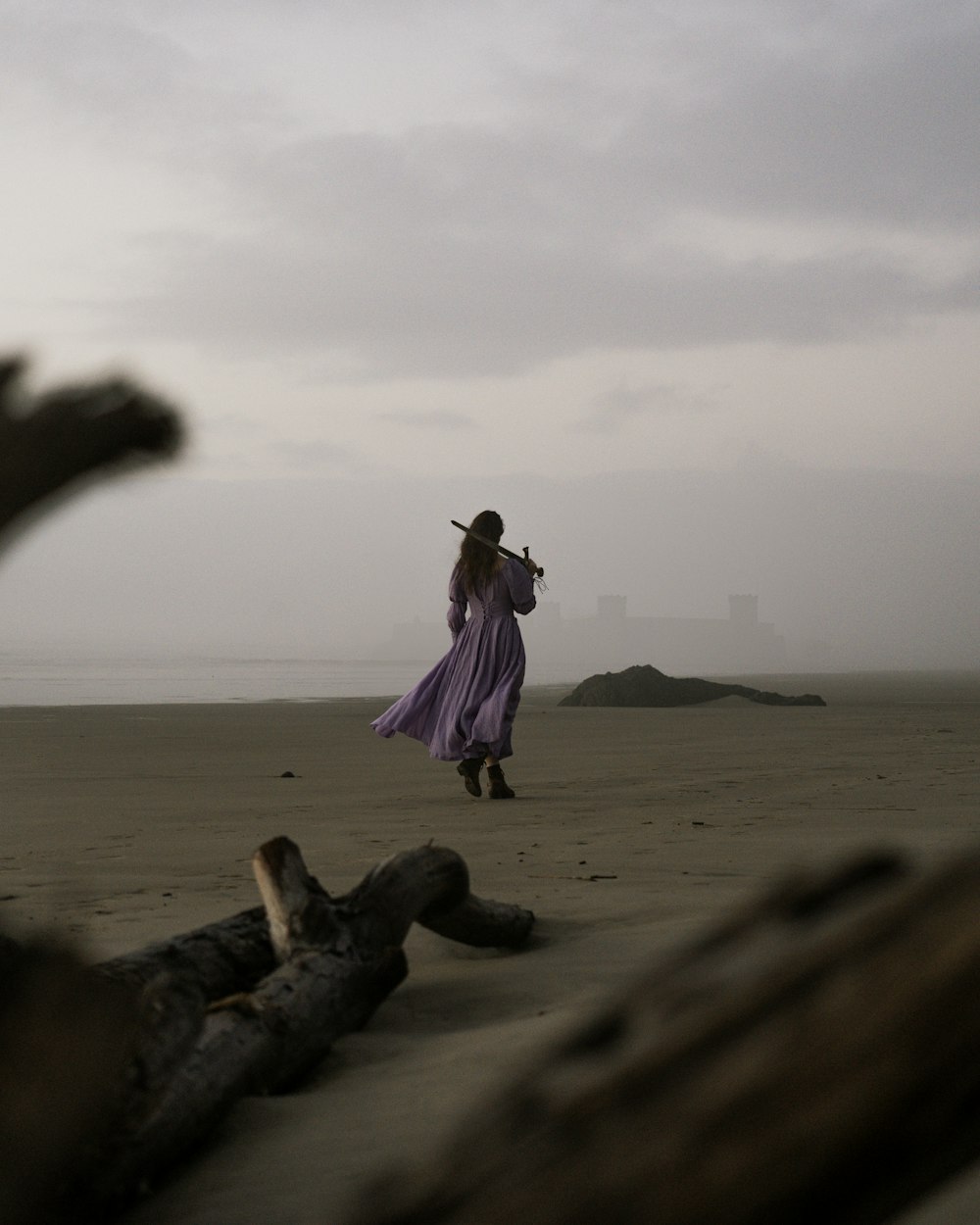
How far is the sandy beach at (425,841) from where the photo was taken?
7.18 ft

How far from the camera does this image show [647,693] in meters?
24.5

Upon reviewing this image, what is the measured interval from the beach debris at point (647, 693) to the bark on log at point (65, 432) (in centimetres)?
2311

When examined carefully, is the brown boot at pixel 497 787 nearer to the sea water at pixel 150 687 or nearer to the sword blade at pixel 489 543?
the sword blade at pixel 489 543

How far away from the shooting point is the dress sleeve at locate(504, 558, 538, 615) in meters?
9.92

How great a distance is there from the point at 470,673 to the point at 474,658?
153mm

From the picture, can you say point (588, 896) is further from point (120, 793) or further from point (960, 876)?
point (120, 793)

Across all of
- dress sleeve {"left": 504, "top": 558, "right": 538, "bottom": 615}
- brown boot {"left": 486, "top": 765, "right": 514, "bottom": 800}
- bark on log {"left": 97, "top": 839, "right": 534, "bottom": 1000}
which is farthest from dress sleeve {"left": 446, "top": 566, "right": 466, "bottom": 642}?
bark on log {"left": 97, "top": 839, "right": 534, "bottom": 1000}

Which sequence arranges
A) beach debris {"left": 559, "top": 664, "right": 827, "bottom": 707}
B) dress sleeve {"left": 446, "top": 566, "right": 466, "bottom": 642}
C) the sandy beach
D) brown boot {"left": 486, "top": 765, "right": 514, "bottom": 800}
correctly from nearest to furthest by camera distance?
the sandy beach < brown boot {"left": 486, "top": 765, "right": 514, "bottom": 800} < dress sleeve {"left": 446, "top": 566, "right": 466, "bottom": 642} < beach debris {"left": 559, "top": 664, "right": 827, "bottom": 707}

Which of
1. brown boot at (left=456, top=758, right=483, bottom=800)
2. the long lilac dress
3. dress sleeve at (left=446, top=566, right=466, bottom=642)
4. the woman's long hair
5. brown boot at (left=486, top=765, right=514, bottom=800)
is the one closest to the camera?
brown boot at (left=486, top=765, right=514, bottom=800)

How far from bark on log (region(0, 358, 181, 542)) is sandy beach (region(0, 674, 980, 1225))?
14.1 inches

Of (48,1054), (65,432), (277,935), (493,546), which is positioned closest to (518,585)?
(493,546)

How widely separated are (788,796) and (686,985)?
7.55 metres

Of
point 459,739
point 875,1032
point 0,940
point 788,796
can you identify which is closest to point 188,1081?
point 0,940

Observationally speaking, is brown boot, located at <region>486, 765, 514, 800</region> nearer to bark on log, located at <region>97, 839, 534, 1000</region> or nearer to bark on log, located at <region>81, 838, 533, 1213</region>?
bark on log, located at <region>97, 839, 534, 1000</region>
